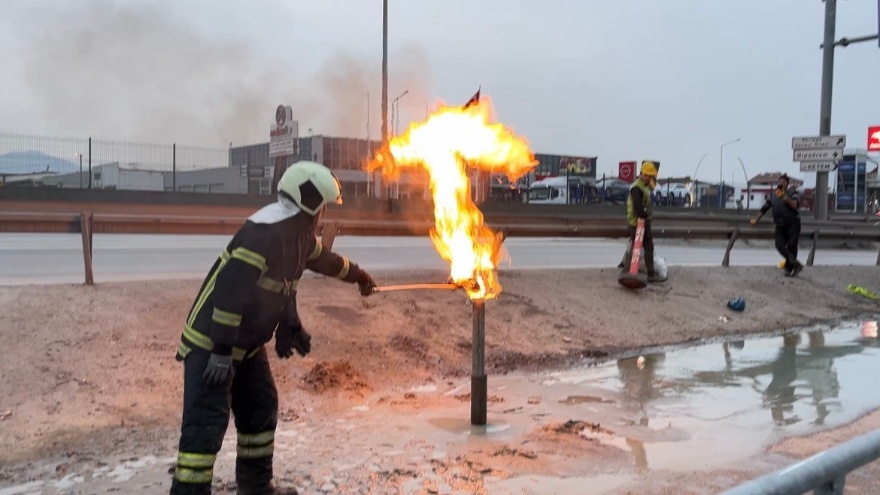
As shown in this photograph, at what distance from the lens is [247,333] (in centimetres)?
439

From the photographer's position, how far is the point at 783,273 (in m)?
14.6

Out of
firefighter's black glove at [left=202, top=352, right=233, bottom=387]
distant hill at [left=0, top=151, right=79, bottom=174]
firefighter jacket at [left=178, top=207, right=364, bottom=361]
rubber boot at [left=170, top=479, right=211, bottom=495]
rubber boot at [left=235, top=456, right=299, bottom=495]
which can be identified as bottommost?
rubber boot at [left=235, top=456, right=299, bottom=495]

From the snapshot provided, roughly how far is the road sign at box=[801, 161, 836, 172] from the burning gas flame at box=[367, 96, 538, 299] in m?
15.0

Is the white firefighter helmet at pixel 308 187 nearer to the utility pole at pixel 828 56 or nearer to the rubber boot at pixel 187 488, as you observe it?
the rubber boot at pixel 187 488

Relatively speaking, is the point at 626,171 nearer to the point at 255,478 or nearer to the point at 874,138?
the point at 874,138

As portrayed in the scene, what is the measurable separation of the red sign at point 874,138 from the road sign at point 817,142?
17.2 meters

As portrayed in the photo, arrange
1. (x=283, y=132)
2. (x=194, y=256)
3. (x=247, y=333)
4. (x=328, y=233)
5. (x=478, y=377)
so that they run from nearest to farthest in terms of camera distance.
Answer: (x=247, y=333) → (x=478, y=377) → (x=328, y=233) → (x=194, y=256) → (x=283, y=132)

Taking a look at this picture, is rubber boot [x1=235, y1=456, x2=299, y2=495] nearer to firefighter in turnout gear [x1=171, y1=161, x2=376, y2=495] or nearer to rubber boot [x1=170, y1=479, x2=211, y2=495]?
firefighter in turnout gear [x1=171, y1=161, x2=376, y2=495]

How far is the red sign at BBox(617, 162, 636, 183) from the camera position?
133 ft

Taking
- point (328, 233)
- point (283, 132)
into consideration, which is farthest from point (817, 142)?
point (328, 233)

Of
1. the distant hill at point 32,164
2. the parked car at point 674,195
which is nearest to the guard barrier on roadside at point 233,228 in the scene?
the distant hill at point 32,164

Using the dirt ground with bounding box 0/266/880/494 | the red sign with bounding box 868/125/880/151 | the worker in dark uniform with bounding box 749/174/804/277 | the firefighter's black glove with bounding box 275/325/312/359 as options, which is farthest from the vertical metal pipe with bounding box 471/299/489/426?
the red sign with bounding box 868/125/880/151

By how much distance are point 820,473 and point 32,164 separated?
78.3ft

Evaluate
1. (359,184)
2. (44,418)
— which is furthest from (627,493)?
(359,184)
